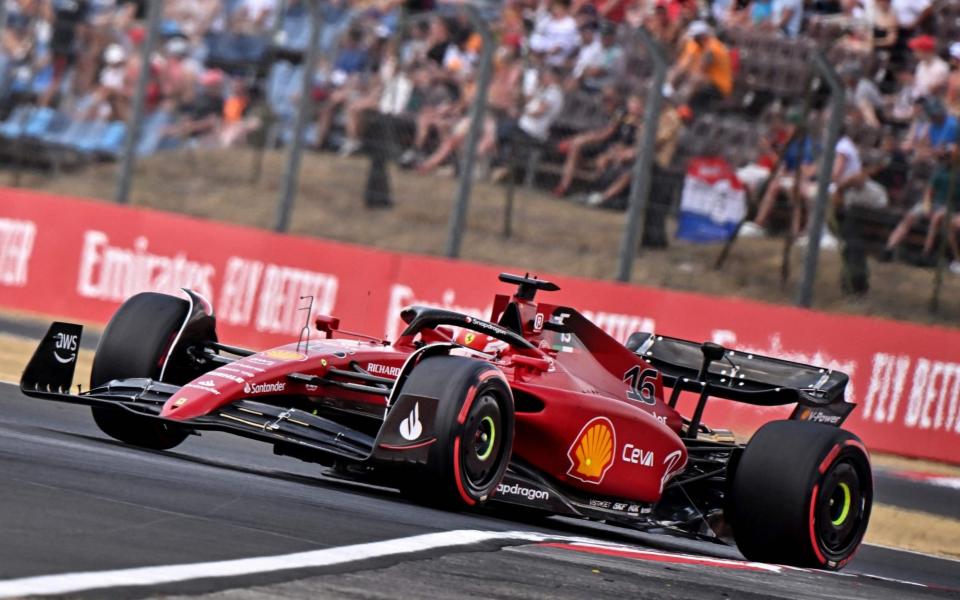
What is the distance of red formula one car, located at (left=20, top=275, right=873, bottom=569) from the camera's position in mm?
6844

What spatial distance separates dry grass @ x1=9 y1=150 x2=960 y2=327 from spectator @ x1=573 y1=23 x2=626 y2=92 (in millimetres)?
1166

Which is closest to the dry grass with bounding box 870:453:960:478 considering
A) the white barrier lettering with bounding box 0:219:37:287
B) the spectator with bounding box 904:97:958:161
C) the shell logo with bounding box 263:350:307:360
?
the spectator with bounding box 904:97:958:161

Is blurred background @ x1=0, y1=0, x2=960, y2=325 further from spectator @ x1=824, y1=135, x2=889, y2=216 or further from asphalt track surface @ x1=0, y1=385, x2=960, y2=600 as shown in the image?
asphalt track surface @ x1=0, y1=385, x2=960, y2=600

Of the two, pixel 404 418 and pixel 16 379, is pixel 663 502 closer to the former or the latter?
pixel 404 418

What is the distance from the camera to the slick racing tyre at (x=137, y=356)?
7.76 meters

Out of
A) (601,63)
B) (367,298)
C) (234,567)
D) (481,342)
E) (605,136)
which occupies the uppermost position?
(601,63)

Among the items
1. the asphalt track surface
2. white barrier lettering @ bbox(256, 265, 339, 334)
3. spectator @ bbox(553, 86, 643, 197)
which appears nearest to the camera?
the asphalt track surface

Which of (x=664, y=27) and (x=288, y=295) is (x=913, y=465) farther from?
(x=288, y=295)

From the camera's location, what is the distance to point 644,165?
1459 centimetres

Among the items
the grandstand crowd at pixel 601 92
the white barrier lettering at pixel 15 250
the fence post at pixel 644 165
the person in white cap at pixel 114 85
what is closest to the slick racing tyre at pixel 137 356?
the fence post at pixel 644 165

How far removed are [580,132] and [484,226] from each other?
5.00ft

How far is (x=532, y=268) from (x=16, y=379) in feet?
19.4

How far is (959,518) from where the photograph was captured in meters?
10.9

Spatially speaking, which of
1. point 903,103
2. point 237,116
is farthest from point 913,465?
point 237,116
